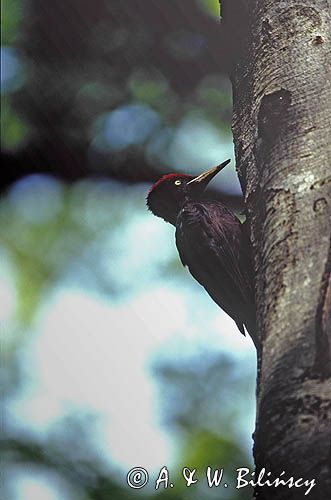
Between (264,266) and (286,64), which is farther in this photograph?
(286,64)

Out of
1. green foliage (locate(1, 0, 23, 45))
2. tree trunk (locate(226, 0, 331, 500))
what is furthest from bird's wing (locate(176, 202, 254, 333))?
green foliage (locate(1, 0, 23, 45))

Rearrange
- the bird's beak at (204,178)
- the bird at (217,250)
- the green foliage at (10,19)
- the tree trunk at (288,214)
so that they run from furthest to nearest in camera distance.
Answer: the green foliage at (10,19), the bird's beak at (204,178), the bird at (217,250), the tree trunk at (288,214)

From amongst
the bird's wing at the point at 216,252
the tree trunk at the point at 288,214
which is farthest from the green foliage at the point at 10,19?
the tree trunk at the point at 288,214

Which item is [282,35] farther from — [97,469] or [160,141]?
[160,141]

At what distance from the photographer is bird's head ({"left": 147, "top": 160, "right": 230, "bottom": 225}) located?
393 centimetres

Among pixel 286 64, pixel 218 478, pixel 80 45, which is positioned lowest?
pixel 218 478

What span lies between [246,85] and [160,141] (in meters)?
2.39

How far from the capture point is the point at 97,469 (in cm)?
278

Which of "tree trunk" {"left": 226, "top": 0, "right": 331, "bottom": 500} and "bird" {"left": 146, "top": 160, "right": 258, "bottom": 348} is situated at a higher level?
"bird" {"left": 146, "top": 160, "right": 258, "bottom": 348}

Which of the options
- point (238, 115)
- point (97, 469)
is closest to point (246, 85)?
point (238, 115)

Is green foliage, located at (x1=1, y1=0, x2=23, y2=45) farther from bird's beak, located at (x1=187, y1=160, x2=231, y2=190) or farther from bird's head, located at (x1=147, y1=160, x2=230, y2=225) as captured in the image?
bird's beak, located at (x1=187, y1=160, x2=231, y2=190)

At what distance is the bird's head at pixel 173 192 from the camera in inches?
155

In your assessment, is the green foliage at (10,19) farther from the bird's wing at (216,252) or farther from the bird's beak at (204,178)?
the bird's wing at (216,252)

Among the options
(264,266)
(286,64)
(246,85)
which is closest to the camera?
(264,266)
